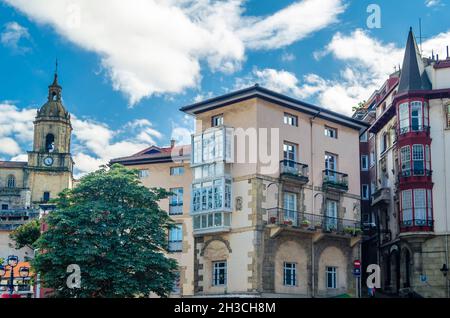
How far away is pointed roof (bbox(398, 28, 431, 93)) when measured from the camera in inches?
2287

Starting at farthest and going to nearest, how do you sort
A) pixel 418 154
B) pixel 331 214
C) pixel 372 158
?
pixel 372 158 < pixel 418 154 < pixel 331 214

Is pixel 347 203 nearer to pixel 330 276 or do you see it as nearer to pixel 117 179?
pixel 330 276

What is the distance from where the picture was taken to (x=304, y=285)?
51625 mm

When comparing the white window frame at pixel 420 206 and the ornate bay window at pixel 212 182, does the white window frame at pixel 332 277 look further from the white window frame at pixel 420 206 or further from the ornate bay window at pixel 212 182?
the ornate bay window at pixel 212 182

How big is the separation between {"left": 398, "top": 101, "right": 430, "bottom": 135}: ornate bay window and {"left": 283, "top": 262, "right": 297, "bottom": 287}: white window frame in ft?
51.0

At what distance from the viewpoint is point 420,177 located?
56.3m

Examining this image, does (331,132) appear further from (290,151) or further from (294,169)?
(294,169)

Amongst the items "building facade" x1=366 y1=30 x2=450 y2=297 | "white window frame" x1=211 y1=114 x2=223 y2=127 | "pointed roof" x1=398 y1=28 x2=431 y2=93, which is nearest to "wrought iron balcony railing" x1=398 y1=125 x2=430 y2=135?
"building facade" x1=366 y1=30 x2=450 y2=297

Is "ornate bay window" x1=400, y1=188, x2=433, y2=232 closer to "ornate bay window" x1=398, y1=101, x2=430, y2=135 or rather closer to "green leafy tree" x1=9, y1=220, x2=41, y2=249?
"ornate bay window" x1=398, y1=101, x2=430, y2=135

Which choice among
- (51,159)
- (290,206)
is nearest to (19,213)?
(51,159)

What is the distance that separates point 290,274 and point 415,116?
1748 cm

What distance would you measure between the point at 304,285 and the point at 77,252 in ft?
57.3

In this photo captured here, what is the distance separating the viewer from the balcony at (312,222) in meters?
50.0

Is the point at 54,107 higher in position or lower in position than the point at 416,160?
higher
